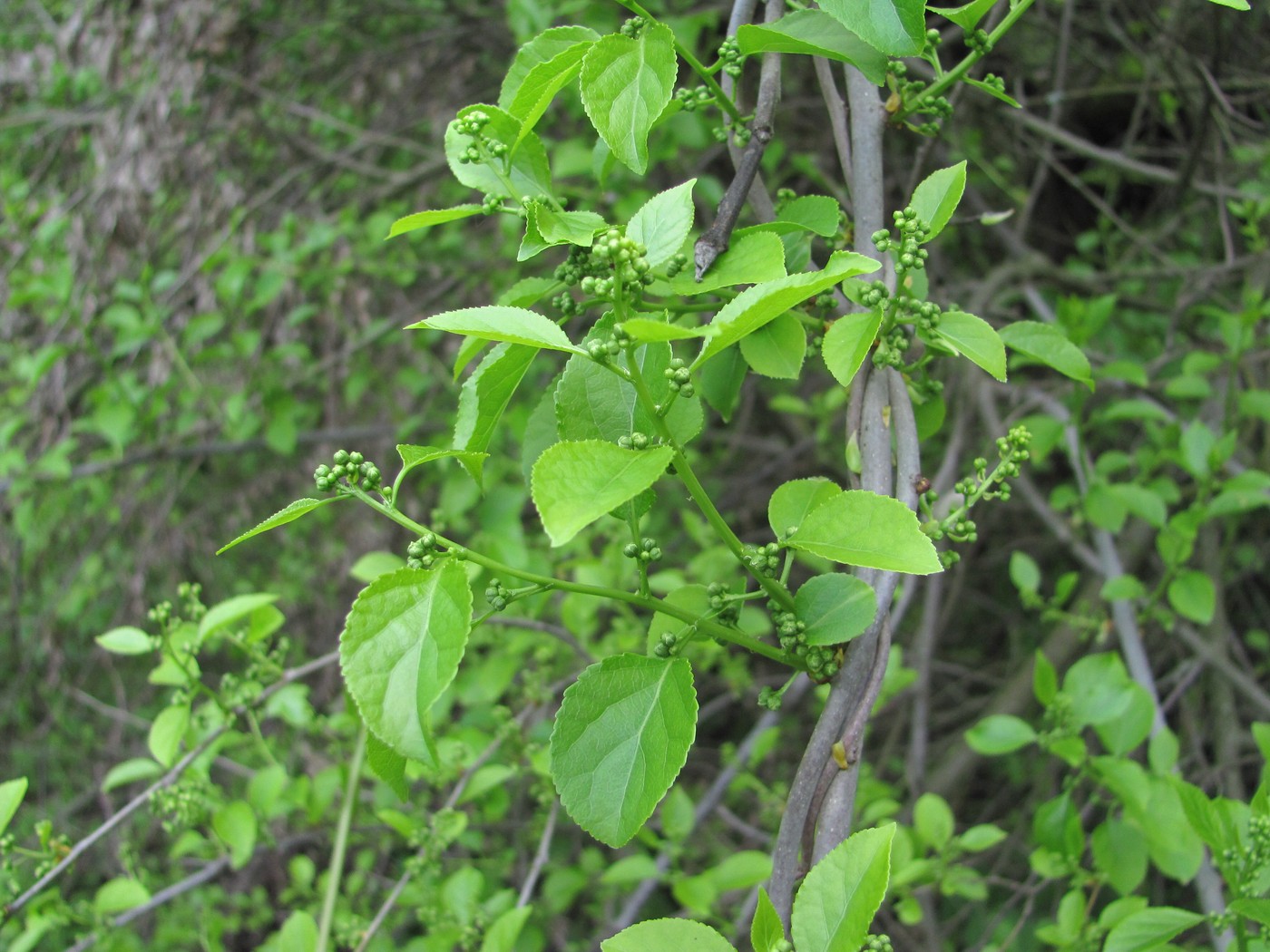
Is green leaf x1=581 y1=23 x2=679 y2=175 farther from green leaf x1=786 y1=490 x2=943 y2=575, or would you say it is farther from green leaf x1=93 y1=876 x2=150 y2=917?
green leaf x1=93 y1=876 x2=150 y2=917

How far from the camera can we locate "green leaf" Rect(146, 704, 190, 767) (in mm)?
1531

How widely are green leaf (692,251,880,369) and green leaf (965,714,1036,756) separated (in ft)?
3.83

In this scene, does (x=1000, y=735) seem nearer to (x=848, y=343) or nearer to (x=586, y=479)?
(x=848, y=343)

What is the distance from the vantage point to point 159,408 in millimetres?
2768

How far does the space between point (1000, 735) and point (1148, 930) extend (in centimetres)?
55

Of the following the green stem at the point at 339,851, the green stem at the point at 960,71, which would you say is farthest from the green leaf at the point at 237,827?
the green stem at the point at 960,71

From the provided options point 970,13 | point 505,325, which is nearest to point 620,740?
point 505,325

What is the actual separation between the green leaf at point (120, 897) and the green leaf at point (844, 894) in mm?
1416

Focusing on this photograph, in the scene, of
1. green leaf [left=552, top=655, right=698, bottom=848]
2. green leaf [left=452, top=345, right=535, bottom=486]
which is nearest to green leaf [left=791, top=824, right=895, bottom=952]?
green leaf [left=552, top=655, right=698, bottom=848]

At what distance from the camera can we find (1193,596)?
1892 millimetres

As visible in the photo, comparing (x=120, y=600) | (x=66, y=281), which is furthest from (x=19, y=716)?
(x=66, y=281)

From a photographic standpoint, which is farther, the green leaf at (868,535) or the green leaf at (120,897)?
the green leaf at (120,897)

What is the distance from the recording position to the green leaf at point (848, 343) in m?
0.88

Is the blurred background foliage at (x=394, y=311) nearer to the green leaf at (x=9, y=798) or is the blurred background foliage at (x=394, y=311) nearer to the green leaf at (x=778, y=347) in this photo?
the green leaf at (x=9, y=798)
